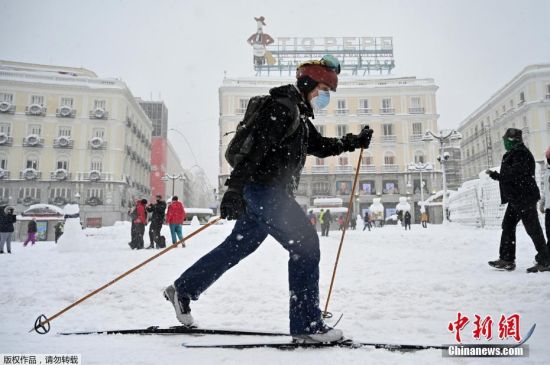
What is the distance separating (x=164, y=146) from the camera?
7481 centimetres

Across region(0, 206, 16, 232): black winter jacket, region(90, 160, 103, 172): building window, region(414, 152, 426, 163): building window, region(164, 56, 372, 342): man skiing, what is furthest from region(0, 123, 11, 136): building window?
region(414, 152, 426, 163): building window

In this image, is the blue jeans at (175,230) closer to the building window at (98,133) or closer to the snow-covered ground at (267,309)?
the snow-covered ground at (267,309)

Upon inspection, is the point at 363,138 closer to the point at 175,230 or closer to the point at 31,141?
the point at 175,230

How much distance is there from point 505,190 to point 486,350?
303cm

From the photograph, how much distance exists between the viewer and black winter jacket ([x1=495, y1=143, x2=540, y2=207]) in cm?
383

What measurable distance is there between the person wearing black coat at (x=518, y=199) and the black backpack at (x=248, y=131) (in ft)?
10.6

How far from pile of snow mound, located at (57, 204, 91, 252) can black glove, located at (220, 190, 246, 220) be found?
9.08m

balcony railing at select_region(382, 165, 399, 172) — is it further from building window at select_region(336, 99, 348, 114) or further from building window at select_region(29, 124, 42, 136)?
building window at select_region(29, 124, 42, 136)

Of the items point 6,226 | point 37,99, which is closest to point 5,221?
point 6,226

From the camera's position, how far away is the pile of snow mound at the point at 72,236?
9188mm

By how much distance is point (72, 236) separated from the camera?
9.34 metres

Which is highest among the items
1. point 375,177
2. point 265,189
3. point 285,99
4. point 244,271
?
point 375,177

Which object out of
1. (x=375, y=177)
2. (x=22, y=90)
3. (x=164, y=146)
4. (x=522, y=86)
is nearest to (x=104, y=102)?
(x=22, y=90)

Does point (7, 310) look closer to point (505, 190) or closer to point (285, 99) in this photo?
point (285, 99)
